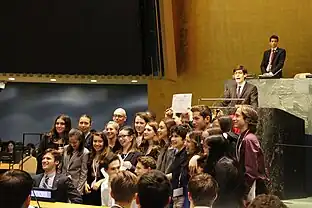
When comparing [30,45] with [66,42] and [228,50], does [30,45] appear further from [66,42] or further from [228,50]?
[228,50]

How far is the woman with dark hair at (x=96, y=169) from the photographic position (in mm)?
4742

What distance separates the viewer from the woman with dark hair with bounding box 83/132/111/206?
15.6 feet

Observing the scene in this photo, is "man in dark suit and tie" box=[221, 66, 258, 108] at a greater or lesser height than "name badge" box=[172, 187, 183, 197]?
greater

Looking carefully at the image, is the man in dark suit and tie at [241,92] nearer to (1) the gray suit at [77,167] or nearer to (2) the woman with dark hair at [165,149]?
(2) the woman with dark hair at [165,149]

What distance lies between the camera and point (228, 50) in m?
11.0

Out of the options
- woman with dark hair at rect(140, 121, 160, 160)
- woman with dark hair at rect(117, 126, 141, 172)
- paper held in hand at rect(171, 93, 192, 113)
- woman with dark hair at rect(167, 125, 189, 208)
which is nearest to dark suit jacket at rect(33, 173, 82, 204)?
woman with dark hair at rect(117, 126, 141, 172)

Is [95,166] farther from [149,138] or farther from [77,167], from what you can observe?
[149,138]

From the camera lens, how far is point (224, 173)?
367 centimetres

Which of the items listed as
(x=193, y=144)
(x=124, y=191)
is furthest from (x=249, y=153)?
(x=124, y=191)

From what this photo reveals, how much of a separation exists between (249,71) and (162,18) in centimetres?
211

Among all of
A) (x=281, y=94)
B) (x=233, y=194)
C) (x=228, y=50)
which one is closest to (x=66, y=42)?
(x=228, y=50)

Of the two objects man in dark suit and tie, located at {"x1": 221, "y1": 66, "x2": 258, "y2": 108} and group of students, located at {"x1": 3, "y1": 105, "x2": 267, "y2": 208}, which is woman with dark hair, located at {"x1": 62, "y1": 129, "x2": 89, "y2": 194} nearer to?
group of students, located at {"x1": 3, "y1": 105, "x2": 267, "y2": 208}

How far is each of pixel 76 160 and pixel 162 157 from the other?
0.94 metres

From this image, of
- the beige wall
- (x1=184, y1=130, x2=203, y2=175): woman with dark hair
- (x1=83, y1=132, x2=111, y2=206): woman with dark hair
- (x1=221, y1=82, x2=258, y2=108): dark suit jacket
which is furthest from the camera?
the beige wall
